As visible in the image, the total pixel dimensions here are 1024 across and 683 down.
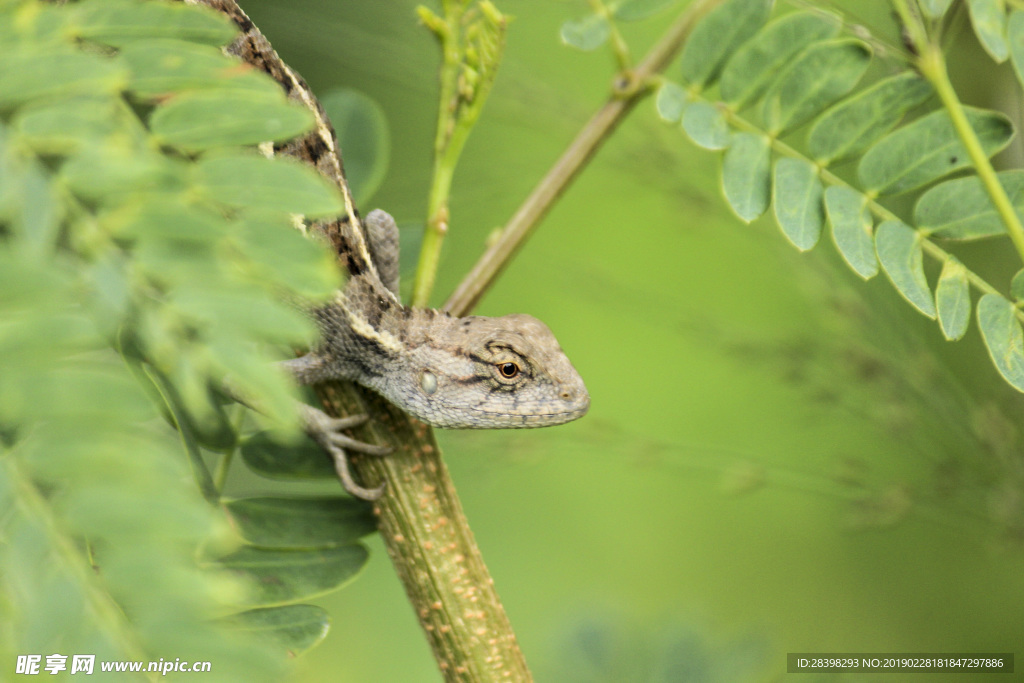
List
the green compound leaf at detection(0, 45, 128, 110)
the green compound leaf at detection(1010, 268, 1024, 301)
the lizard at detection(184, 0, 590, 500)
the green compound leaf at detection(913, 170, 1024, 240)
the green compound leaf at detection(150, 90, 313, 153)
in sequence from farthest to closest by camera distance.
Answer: the lizard at detection(184, 0, 590, 500)
the green compound leaf at detection(913, 170, 1024, 240)
the green compound leaf at detection(1010, 268, 1024, 301)
the green compound leaf at detection(150, 90, 313, 153)
the green compound leaf at detection(0, 45, 128, 110)

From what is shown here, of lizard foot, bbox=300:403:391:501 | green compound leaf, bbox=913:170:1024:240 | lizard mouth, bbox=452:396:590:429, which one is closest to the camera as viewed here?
green compound leaf, bbox=913:170:1024:240

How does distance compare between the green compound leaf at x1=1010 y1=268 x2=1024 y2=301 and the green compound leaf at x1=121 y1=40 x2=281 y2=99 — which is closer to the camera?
the green compound leaf at x1=121 y1=40 x2=281 y2=99

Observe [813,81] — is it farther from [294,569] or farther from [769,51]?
[294,569]

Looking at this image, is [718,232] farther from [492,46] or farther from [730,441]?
[492,46]

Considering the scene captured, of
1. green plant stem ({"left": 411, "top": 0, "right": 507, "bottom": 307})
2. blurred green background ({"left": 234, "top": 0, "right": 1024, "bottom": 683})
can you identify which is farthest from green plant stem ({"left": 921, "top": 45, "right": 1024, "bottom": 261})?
blurred green background ({"left": 234, "top": 0, "right": 1024, "bottom": 683})

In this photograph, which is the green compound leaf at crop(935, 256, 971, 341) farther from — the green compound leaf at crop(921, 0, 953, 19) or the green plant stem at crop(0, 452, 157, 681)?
the green plant stem at crop(0, 452, 157, 681)

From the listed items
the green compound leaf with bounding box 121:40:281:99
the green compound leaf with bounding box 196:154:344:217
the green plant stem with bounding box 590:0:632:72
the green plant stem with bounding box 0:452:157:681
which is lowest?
the green plant stem with bounding box 0:452:157:681

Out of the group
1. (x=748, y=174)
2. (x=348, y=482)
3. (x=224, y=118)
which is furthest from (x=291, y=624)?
(x=748, y=174)

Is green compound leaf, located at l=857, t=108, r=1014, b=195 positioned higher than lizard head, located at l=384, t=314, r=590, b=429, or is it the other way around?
green compound leaf, located at l=857, t=108, r=1014, b=195
